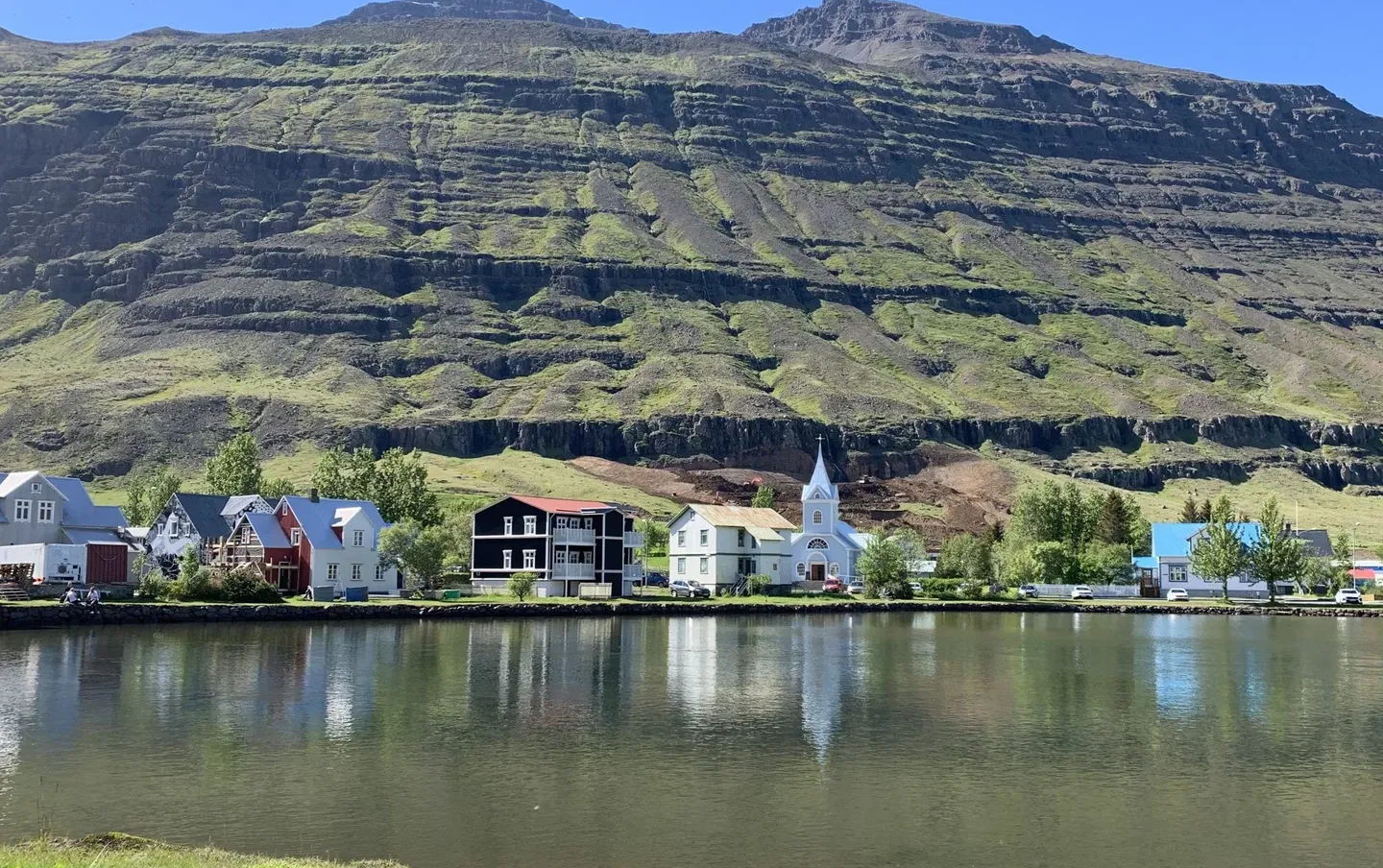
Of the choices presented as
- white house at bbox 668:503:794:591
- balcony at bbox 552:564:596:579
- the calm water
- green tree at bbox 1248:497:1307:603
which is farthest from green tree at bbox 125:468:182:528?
green tree at bbox 1248:497:1307:603

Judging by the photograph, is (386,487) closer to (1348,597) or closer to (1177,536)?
(1177,536)

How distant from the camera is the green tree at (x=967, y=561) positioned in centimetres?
12688

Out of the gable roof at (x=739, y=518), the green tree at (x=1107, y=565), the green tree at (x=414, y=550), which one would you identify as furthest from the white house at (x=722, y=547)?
the green tree at (x=1107, y=565)

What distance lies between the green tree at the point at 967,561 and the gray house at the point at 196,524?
2526 inches

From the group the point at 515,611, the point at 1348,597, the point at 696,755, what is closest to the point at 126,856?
the point at 696,755

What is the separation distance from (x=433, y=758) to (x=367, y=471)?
95.1 meters

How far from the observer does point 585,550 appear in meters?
109

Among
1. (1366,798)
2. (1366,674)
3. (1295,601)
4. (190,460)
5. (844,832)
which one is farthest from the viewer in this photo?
(190,460)

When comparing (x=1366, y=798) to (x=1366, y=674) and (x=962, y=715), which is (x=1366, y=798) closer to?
(x=962, y=715)

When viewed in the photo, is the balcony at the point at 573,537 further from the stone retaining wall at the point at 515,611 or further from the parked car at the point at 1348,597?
the parked car at the point at 1348,597

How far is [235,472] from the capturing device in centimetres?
13062

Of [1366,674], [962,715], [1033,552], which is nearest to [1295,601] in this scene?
[1033,552]

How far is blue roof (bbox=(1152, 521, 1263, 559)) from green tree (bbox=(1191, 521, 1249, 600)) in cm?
982

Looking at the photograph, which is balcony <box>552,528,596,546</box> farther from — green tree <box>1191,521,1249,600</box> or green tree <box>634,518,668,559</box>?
green tree <box>1191,521,1249,600</box>
